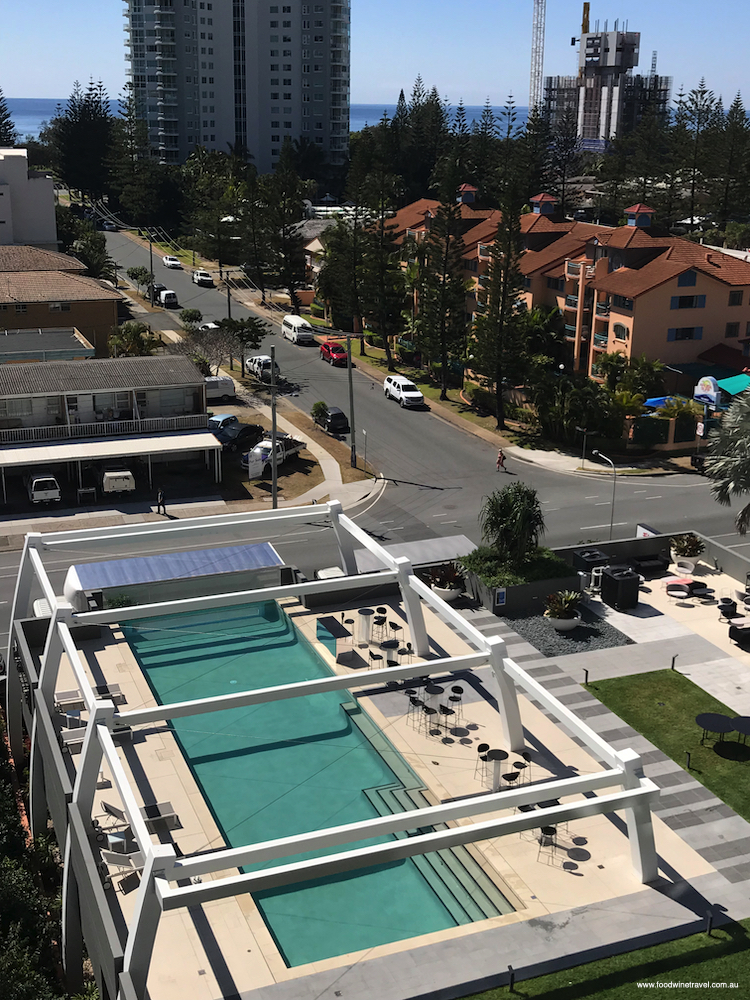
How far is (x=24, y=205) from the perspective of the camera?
331 ft

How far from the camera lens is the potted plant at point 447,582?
40.4 m

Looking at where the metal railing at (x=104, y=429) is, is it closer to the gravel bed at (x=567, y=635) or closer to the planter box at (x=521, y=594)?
the planter box at (x=521, y=594)

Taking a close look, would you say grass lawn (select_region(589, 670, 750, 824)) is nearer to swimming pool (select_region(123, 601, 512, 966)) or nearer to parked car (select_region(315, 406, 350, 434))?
swimming pool (select_region(123, 601, 512, 966))

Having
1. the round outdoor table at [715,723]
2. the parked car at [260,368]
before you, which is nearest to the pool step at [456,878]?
the round outdoor table at [715,723]

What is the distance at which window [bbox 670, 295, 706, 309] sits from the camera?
68.4 meters

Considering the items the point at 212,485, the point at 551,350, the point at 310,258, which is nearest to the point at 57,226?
the point at 310,258

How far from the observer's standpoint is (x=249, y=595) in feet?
111

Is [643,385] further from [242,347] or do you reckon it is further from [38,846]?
[38,846]

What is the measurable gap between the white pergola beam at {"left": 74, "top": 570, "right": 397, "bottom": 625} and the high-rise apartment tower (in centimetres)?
14362

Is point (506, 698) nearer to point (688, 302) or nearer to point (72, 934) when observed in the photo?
point (72, 934)

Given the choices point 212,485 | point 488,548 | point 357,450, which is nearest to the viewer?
point 488,548

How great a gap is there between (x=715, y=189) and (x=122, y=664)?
95.5m

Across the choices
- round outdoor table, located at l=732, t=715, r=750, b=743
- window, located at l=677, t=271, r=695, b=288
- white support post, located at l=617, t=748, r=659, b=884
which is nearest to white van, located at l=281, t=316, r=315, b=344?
window, located at l=677, t=271, r=695, b=288

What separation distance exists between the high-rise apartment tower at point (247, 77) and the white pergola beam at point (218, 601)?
143618 mm
